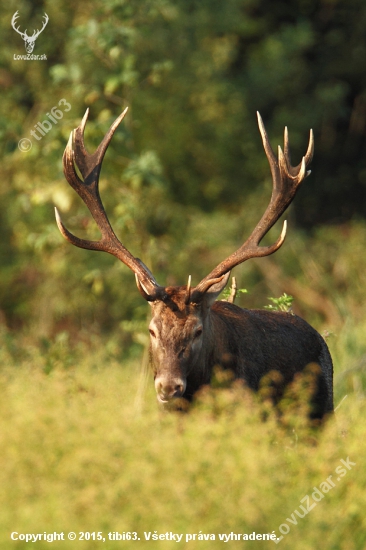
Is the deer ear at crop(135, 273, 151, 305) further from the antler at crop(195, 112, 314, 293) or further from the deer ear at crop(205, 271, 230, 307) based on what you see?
the antler at crop(195, 112, 314, 293)

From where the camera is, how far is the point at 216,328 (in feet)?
21.9

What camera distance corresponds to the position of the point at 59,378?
604 cm

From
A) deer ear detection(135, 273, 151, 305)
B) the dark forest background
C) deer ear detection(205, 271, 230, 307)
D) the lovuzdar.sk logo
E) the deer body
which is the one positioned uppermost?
deer ear detection(135, 273, 151, 305)

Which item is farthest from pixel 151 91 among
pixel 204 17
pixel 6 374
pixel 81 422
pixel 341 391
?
pixel 81 422

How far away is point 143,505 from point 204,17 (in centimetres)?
1571

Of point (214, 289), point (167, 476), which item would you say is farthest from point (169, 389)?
point (167, 476)

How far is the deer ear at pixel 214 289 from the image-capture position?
664 centimetres

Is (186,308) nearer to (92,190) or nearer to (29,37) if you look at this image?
(92,190)

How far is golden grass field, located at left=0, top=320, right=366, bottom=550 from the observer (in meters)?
4.29

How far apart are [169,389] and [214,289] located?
91 centimetres

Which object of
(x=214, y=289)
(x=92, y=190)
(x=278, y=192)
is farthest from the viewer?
(x=92, y=190)

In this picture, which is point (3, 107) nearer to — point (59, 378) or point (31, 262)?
point (31, 262)

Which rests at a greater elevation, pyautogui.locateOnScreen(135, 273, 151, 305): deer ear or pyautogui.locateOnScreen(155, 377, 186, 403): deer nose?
pyautogui.locateOnScreen(135, 273, 151, 305): deer ear

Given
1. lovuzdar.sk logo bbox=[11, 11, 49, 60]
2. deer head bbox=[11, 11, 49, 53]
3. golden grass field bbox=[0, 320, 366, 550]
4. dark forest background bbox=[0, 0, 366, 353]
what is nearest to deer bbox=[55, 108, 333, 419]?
golden grass field bbox=[0, 320, 366, 550]
